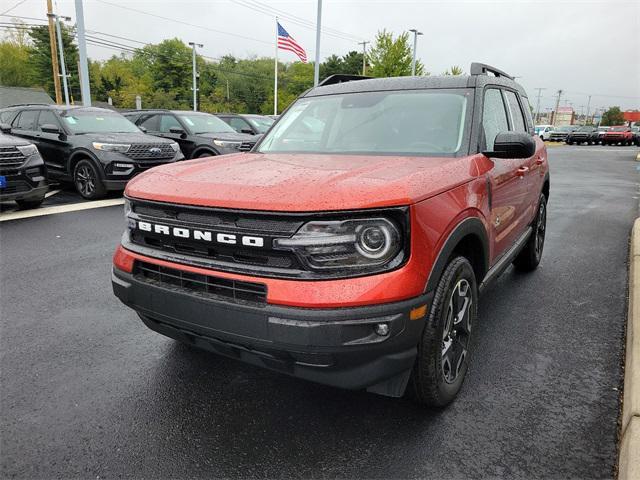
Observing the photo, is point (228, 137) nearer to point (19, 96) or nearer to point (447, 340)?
point (447, 340)

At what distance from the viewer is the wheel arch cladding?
7.64 ft

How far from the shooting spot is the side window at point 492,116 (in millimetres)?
3316

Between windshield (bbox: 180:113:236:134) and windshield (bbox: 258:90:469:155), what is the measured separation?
9069mm

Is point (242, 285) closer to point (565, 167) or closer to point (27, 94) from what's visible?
point (565, 167)

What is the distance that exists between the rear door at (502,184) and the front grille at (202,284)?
176 cm

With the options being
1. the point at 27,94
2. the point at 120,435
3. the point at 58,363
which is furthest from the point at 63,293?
the point at 27,94

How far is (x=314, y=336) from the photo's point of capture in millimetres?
2033

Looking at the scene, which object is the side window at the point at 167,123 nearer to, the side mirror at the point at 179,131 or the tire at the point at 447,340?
the side mirror at the point at 179,131

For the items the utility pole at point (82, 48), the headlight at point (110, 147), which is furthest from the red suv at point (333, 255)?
the utility pole at point (82, 48)

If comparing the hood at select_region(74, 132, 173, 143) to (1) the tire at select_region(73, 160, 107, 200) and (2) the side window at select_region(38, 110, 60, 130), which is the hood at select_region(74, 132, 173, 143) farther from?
(2) the side window at select_region(38, 110, 60, 130)

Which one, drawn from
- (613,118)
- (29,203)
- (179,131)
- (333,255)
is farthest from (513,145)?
(613,118)

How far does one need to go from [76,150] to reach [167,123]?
3538 millimetres

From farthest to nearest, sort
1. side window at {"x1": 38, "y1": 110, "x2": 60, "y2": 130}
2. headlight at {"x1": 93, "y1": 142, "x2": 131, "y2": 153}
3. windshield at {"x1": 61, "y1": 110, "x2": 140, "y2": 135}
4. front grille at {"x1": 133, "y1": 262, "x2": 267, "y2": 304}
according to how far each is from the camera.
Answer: side window at {"x1": 38, "y1": 110, "x2": 60, "y2": 130}
windshield at {"x1": 61, "y1": 110, "x2": 140, "y2": 135}
headlight at {"x1": 93, "y1": 142, "x2": 131, "y2": 153}
front grille at {"x1": 133, "y1": 262, "x2": 267, "y2": 304}

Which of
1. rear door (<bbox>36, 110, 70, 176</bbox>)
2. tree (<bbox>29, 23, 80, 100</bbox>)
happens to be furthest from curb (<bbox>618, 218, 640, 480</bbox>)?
tree (<bbox>29, 23, 80, 100</bbox>)
